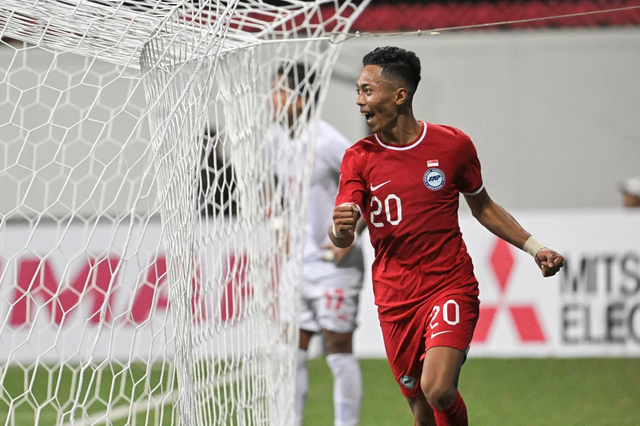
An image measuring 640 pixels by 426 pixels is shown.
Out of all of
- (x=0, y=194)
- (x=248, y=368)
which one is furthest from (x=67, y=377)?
(x=248, y=368)

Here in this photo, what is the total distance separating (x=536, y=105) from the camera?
12.7 metres

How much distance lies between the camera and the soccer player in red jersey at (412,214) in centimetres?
339

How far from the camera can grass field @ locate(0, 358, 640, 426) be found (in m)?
5.73

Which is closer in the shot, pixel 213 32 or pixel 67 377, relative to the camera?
pixel 213 32

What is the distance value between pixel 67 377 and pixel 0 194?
6.22 feet

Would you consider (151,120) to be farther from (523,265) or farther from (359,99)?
(523,265)

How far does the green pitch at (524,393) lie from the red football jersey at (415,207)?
231 cm

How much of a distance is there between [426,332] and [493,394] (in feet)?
11.3

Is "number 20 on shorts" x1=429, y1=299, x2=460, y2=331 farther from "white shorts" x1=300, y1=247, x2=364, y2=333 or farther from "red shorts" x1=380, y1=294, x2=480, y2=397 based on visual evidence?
"white shorts" x1=300, y1=247, x2=364, y2=333

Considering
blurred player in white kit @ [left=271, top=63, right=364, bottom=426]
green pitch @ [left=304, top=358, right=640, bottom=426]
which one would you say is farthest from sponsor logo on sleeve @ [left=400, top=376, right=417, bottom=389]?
green pitch @ [left=304, top=358, right=640, bottom=426]

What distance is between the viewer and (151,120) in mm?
3570

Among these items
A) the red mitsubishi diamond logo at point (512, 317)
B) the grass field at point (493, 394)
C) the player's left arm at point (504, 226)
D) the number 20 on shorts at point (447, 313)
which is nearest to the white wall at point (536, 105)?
the red mitsubishi diamond logo at point (512, 317)

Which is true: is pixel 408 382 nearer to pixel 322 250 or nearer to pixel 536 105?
pixel 322 250

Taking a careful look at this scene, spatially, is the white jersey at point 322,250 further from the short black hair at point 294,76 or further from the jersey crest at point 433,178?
the jersey crest at point 433,178
